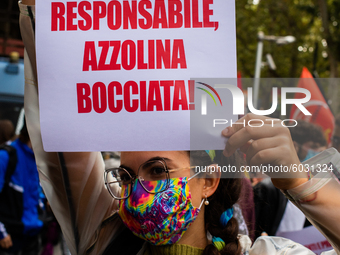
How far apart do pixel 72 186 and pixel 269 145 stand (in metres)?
0.96

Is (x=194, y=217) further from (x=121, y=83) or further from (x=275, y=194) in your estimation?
(x=275, y=194)

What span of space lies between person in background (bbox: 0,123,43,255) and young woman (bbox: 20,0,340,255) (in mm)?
2535

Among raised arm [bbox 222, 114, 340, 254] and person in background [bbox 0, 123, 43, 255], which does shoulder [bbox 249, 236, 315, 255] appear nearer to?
raised arm [bbox 222, 114, 340, 254]

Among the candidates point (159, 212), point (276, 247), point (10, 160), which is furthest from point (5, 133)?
point (276, 247)

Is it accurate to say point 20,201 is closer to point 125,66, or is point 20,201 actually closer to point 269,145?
point 125,66

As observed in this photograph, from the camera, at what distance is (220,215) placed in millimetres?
1955

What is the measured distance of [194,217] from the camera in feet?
6.02

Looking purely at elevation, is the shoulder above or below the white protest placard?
below

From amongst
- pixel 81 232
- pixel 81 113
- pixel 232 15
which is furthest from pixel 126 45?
pixel 81 232

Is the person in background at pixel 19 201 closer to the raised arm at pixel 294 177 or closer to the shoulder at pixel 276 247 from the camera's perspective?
the shoulder at pixel 276 247

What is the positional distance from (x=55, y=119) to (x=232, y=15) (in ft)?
2.61

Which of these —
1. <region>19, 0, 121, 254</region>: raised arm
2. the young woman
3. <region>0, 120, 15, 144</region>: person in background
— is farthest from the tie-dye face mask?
<region>0, 120, 15, 144</region>: person in background

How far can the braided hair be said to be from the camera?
182cm

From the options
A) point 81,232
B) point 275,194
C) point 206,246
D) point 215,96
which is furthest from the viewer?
point 275,194
